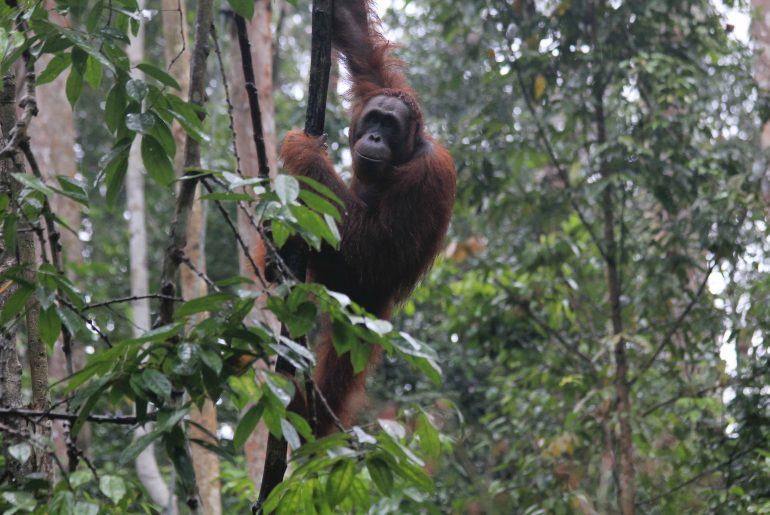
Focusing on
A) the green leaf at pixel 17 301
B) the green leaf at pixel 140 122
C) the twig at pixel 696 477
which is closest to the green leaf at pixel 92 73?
the green leaf at pixel 140 122

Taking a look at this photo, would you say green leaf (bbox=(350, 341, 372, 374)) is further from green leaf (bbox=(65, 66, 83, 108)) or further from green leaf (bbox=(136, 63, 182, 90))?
green leaf (bbox=(65, 66, 83, 108))

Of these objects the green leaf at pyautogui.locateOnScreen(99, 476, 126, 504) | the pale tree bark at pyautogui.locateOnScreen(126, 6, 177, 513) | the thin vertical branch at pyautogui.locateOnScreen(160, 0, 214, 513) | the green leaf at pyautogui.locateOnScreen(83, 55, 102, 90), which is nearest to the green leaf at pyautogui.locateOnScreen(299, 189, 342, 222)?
the thin vertical branch at pyautogui.locateOnScreen(160, 0, 214, 513)

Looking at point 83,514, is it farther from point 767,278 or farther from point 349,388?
point 767,278

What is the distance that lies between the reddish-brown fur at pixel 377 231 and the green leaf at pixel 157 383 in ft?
6.80

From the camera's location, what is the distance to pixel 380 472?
6.16ft

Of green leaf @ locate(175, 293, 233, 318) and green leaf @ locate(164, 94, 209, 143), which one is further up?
green leaf @ locate(164, 94, 209, 143)

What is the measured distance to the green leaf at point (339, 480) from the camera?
1847 mm

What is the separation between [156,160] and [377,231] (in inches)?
77.0

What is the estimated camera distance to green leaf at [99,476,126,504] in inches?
68.8

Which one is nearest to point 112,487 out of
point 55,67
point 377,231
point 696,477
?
point 55,67

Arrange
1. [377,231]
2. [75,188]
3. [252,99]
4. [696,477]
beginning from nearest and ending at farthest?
[75,188] < [252,99] < [377,231] < [696,477]

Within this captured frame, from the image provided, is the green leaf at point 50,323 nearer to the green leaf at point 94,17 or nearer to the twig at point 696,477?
the green leaf at point 94,17

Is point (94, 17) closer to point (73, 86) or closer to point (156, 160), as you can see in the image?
point (73, 86)

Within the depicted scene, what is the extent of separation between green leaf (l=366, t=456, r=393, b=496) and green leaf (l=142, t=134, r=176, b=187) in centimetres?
87
